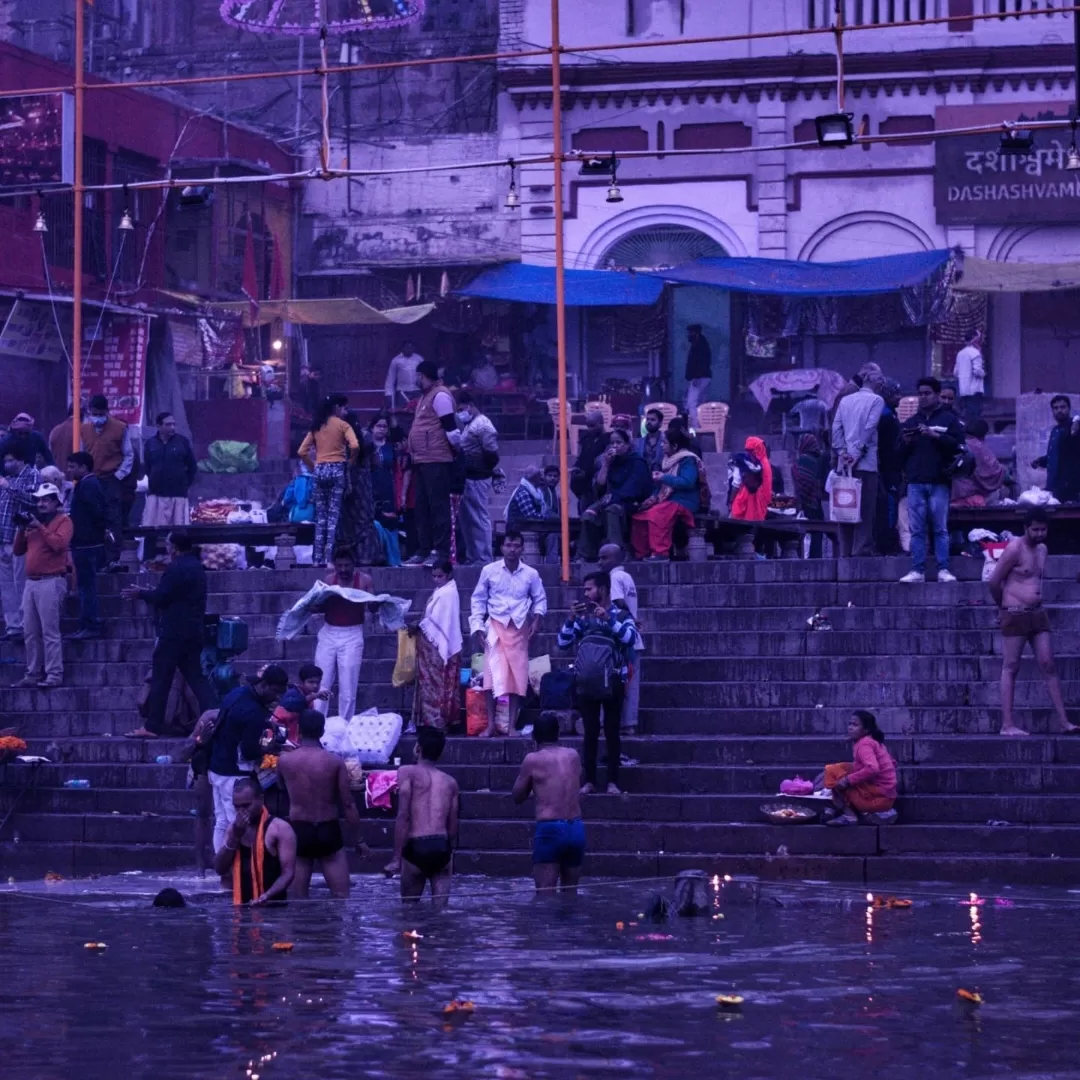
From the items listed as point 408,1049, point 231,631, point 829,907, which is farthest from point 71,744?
point 408,1049

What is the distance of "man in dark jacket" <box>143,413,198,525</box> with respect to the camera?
20.1 m

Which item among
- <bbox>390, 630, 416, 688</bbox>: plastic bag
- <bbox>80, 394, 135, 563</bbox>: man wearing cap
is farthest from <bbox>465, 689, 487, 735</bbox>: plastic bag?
<bbox>80, 394, 135, 563</bbox>: man wearing cap

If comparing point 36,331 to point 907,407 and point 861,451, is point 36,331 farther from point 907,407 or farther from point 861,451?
point 861,451

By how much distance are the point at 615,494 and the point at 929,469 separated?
280 cm

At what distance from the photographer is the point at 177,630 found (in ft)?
52.4

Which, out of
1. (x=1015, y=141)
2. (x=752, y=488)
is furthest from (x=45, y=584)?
(x=1015, y=141)

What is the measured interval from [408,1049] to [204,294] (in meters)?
24.9

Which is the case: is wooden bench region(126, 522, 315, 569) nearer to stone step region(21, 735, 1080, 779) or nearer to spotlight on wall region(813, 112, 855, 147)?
stone step region(21, 735, 1080, 779)

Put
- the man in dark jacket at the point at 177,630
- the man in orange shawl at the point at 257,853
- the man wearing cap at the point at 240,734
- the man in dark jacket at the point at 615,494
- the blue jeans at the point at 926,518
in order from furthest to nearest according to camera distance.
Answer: the man in dark jacket at the point at 615,494, the blue jeans at the point at 926,518, the man in dark jacket at the point at 177,630, the man wearing cap at the point at 240,734, the man in orange shawl at the point at 257,853

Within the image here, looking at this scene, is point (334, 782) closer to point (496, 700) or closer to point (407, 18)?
point (496, 700)

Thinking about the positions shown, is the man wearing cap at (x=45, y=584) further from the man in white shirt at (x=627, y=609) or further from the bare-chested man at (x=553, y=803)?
the bare-chested man at (x=553, y=803)

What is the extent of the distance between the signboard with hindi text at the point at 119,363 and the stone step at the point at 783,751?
45.9ft

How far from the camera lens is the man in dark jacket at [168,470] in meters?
20.1

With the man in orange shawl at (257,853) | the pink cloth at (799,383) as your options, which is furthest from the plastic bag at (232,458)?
the man in orange shawl at (257,853)
